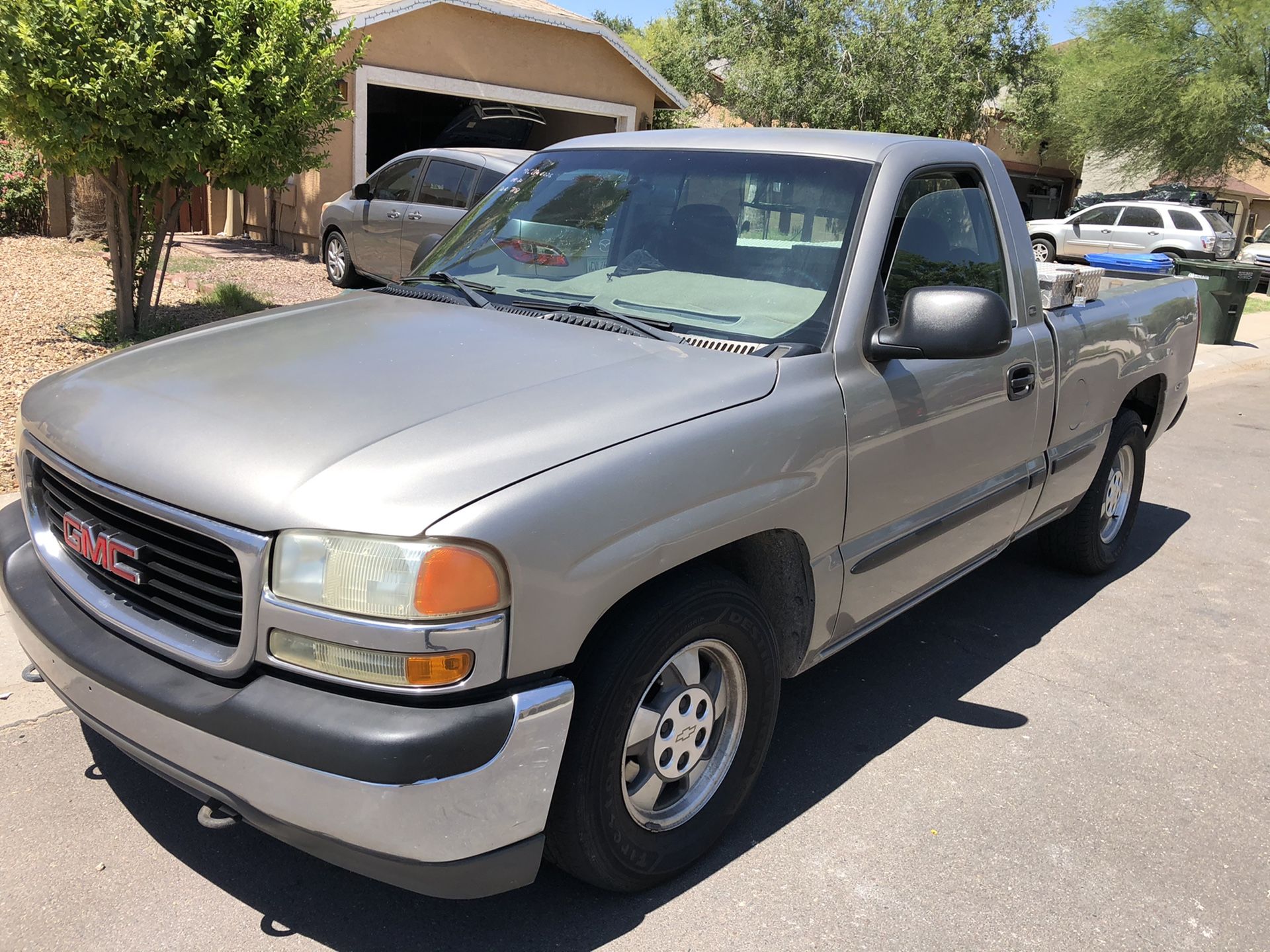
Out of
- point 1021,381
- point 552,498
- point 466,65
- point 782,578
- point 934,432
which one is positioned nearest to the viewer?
point 552,498

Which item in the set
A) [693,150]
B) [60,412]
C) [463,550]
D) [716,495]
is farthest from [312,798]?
[693,150]

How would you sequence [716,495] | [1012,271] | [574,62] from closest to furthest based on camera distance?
[716,495], [1012,271], [574,62]

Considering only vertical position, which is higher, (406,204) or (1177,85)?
(1177,85)

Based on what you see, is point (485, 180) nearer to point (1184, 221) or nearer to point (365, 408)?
point (365, 408)

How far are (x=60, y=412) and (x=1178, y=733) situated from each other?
150 inches

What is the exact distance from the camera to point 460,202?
36.1 ft

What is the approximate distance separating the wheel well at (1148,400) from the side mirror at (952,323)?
8.59ft

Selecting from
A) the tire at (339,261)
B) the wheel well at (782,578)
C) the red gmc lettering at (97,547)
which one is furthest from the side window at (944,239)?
the tire at (339,261)

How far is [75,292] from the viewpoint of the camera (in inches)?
392

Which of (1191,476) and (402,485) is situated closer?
(402,485)

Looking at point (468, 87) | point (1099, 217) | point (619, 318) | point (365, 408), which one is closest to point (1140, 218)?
point (1099, 217)

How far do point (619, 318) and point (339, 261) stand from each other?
10682 mm

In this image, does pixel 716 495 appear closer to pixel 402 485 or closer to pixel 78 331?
pixel 402 485

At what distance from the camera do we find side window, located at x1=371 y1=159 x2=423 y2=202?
1164cm
